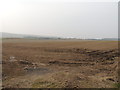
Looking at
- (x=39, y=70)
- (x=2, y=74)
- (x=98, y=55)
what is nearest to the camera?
(x=2, y=74)

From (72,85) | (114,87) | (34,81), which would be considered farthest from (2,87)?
(114,87)

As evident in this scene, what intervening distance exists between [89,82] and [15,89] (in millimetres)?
4048

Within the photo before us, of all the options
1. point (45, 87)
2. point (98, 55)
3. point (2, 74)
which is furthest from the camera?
point (98, 55)

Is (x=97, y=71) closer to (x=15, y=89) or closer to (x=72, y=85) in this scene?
(x=72, y=85)

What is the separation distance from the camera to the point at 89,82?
31.2 feet

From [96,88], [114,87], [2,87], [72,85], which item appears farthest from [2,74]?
[114,87]

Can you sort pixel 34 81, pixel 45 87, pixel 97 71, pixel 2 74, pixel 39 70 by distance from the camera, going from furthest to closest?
pixel 97 71
pixel 39 70
pixel 2 74
pixel 34 81
pixel 45 87

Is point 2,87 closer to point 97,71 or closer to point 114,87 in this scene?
point 114,87

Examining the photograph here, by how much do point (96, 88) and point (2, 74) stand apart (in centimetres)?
622

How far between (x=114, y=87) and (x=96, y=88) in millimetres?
1183

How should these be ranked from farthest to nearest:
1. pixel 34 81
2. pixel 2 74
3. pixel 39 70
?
pixel 39 70 → pixel 2 74 → pixel 34 81

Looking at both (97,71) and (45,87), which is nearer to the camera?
(45,87)

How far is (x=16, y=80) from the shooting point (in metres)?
10.1

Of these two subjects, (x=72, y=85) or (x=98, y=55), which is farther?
(x=98, y=55)
